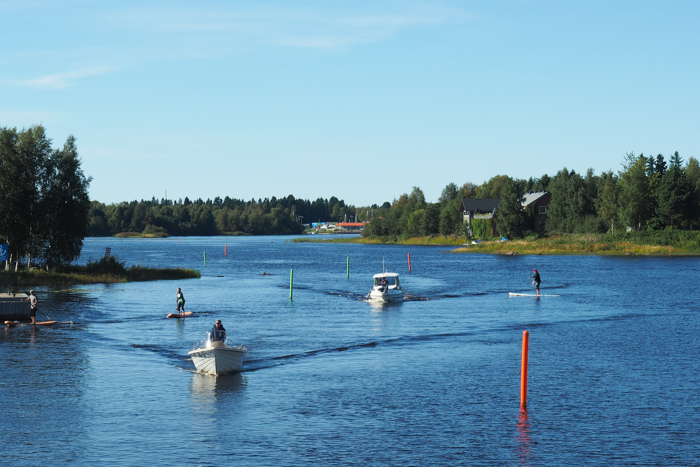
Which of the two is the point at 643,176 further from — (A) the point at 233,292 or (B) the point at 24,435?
(B) the point at 24,435

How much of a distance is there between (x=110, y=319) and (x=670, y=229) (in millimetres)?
134834

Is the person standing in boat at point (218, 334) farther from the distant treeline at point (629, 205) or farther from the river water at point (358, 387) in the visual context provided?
the distant treeline at point (629, 205)

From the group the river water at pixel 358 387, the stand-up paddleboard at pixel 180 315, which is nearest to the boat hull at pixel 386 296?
the river water at pixel 358 387

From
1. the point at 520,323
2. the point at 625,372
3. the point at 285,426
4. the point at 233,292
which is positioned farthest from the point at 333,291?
the point at 285,426

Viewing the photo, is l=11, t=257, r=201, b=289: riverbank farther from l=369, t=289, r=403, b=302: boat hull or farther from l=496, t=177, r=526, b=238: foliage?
l=496, t=177, r=526, b=238: foliage

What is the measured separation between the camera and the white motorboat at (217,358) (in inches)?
1491

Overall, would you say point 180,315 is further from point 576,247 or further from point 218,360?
point 576,247

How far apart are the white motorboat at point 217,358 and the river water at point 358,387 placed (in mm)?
754

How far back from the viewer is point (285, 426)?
94.4ft

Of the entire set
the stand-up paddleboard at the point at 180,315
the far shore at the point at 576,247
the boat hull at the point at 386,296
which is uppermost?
the far shore at the point at 576,247

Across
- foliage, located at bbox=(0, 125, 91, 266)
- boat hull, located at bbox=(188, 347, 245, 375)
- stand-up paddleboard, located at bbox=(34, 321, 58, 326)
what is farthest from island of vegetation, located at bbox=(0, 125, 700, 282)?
boat hull, located at bbox=(188, 347, 245, 375)

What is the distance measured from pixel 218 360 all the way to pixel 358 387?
305 inches

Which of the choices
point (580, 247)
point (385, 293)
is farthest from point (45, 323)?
point (580, 247)

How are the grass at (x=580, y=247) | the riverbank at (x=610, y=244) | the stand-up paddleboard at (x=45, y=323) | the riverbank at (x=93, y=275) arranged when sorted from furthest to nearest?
the grass at (x=580, y=247) → the riverbank at (x=610, y=244) → the riverbank at (x=93, y=275) → the stand-up paddleboard at (x=45, y=323)
